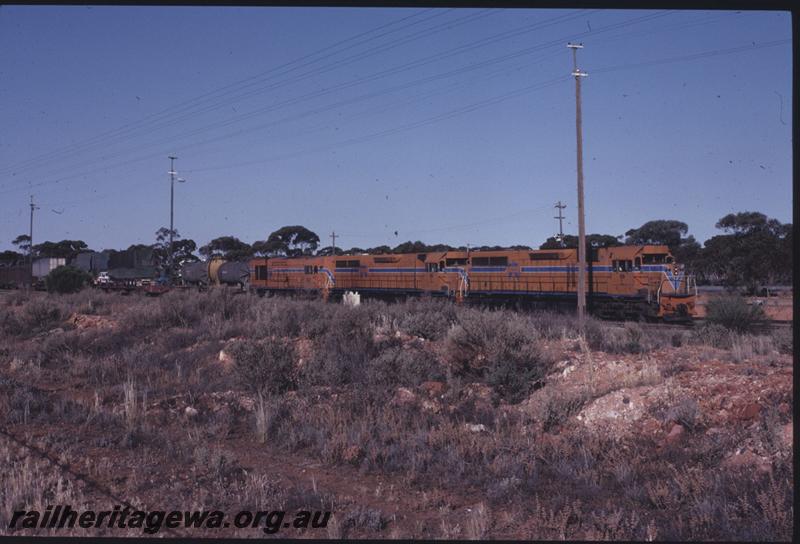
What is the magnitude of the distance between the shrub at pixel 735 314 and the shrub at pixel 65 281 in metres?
37.2

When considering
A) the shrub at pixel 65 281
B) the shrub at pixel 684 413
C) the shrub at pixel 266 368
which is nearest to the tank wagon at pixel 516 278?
the shrub at pixel 65 281

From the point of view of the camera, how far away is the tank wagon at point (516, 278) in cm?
2662

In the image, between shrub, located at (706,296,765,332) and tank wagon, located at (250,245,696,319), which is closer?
shrub, located at (706,296,765,332)

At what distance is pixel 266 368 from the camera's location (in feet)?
38.7

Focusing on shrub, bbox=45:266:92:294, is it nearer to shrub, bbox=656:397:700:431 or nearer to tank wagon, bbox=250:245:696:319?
tank wagon, bbox=250:245:696:319

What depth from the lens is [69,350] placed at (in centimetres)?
1755

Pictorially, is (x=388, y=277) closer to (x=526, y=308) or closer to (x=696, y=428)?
(x=526, y=308)

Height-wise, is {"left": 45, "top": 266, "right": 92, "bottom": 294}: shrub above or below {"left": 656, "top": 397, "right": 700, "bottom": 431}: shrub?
above

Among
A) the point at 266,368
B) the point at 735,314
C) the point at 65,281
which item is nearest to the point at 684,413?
the point at 266,368

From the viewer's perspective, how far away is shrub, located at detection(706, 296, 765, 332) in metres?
21.4

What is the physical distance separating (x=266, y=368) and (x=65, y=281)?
36.3m

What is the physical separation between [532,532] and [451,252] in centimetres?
2915

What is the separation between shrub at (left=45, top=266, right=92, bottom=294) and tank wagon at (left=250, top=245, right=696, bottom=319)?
11.9 metres

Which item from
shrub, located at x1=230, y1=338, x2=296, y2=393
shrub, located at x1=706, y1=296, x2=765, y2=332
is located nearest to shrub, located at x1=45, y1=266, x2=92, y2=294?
shrub, located at x1=230, y1=338, x2=296, y2=393
